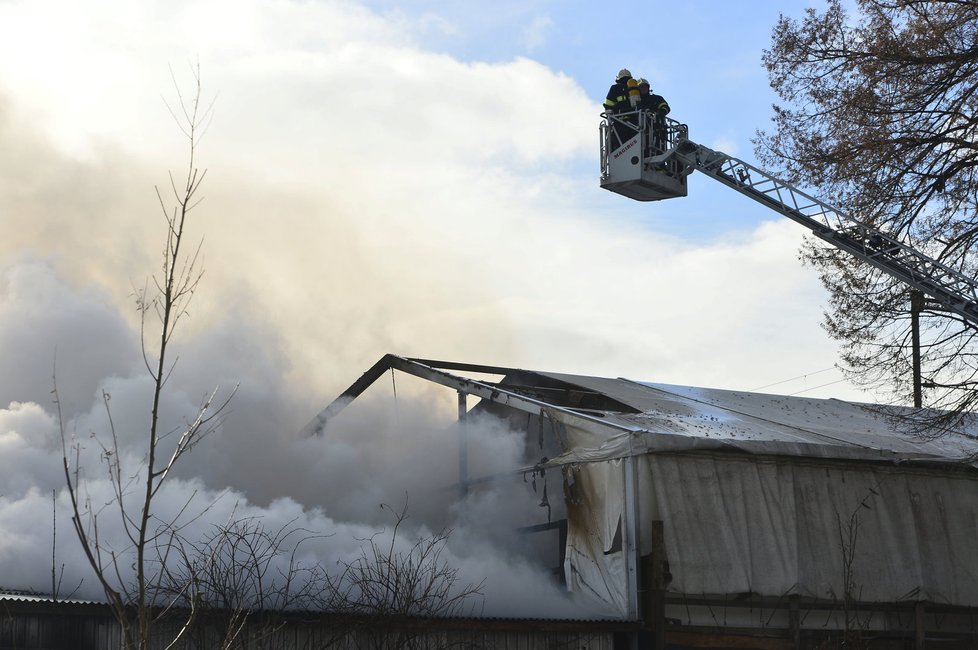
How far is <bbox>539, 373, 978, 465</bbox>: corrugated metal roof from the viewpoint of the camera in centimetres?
1555

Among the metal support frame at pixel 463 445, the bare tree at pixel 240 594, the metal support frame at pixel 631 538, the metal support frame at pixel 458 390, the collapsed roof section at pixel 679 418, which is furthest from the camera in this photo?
the metal support frame at pixel 463 445

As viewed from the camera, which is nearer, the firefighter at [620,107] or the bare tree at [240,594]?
the bare tree at [240,594]

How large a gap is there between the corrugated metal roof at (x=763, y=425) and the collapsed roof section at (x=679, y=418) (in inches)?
0.6

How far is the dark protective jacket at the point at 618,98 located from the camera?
18.8m

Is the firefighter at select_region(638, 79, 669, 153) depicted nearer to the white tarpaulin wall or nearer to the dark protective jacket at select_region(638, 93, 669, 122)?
the dark protective jacket at select_region(638, 93, 669, 122)

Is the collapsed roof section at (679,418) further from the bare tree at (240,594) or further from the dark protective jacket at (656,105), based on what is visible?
the dark protective jacket at (656,105)

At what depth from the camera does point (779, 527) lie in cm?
1555

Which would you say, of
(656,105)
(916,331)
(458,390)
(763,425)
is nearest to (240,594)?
(458,390)

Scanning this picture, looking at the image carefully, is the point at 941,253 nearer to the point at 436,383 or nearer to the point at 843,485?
the point at 843,485

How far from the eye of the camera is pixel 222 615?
11.5 metres

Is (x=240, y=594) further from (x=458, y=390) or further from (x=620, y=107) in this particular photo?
(x=620, y=107)

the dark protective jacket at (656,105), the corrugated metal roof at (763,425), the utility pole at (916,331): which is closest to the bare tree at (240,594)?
the corrugated metal roof at (763,425)

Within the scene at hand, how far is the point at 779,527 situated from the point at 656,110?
7.06m

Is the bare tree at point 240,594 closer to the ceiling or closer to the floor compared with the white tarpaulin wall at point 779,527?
closer to the floor
